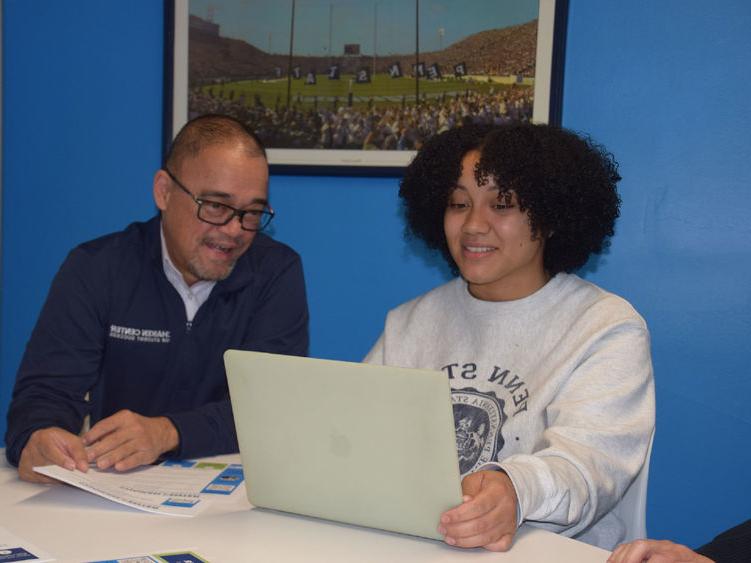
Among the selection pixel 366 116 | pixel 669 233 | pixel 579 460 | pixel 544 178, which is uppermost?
pixel 366 116

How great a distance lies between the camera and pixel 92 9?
2.96 m

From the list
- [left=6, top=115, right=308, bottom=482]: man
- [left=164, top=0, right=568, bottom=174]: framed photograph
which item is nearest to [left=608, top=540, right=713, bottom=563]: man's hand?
[left=6, top=115, right=308, bottom=482]: man

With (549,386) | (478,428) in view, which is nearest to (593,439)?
(549,386)

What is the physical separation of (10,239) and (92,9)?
0.85 metres

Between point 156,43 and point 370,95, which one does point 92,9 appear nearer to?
point 156,43

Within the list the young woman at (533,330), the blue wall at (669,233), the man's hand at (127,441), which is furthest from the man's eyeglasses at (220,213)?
the blue wall at (669,233)

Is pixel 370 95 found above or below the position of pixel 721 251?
above

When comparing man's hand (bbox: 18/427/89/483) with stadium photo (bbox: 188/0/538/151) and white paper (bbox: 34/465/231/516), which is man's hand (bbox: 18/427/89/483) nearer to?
white paper (bbox: 34/465/231/516)

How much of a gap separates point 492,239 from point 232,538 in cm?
84

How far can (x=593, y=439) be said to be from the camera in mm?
1476

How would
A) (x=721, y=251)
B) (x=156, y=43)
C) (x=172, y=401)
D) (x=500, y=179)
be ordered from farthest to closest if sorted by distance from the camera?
(x=156, y=43)
(x=721, y=251)
(x=172, y=401)
(x=500, y=179)

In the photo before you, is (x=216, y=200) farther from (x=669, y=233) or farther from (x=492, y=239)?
(x=669, y=233)

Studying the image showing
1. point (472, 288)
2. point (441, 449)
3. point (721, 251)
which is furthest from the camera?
point (721, 251)

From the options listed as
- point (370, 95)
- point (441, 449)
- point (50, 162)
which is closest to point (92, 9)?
point (50, 162)
